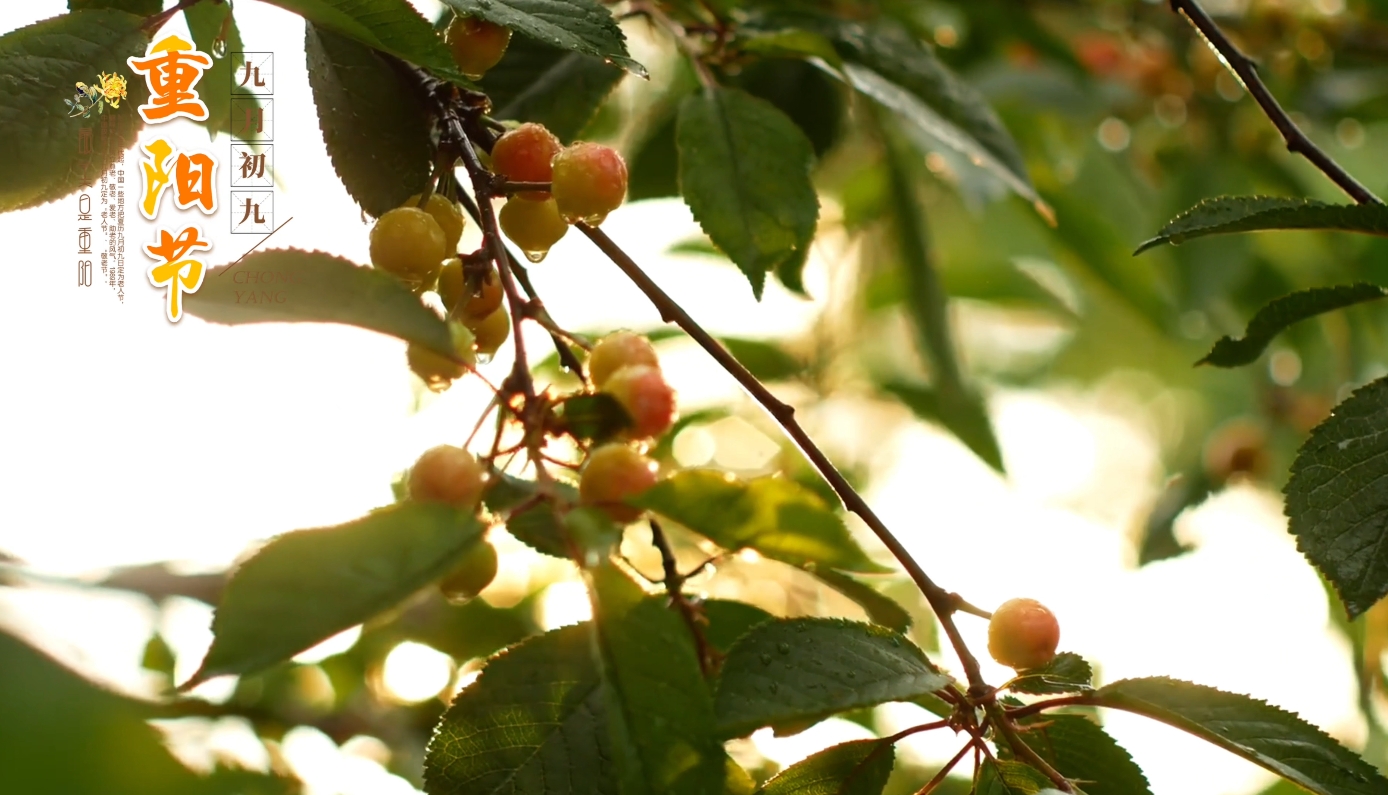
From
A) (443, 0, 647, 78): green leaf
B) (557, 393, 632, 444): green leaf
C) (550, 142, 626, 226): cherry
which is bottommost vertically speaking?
(557, 393, 632, 444): green leaf

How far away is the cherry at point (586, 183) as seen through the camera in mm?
605

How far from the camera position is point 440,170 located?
0.67m

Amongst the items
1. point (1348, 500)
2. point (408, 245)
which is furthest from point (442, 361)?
point (1348, 500)

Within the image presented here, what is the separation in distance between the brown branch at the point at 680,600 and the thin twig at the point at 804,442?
0.09m

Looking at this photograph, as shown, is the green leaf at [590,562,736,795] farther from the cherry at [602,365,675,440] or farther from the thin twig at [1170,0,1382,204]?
the thin twig at [1170,0,1382,204]

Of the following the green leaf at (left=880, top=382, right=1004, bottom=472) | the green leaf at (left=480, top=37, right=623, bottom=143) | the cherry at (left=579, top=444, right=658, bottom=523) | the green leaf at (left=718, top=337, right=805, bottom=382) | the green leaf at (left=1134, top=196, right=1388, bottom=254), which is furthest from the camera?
the green leaf at (left=718, top=337, right=805, bottom=382)

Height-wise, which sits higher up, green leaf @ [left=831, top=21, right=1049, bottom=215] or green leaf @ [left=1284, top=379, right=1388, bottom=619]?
green leaf @ [left=831, top=21, right=1049, bottom=215]

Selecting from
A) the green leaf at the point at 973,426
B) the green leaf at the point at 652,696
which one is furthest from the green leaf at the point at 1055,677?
the green leaf at the point at 973,426

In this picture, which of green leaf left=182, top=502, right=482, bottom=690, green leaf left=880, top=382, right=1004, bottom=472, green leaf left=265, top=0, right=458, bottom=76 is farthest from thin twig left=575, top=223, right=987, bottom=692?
green leaf left=880, top=382, right=1004, bottom=472

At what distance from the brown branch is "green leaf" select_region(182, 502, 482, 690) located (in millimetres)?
190

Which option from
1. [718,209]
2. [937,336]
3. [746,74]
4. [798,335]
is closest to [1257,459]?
[798,335]

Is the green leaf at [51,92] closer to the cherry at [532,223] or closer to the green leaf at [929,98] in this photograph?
the cherry at [532,223]

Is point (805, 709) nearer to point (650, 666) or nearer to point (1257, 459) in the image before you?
point (650, 666)

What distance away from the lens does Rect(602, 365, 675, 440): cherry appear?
547 millimetres
